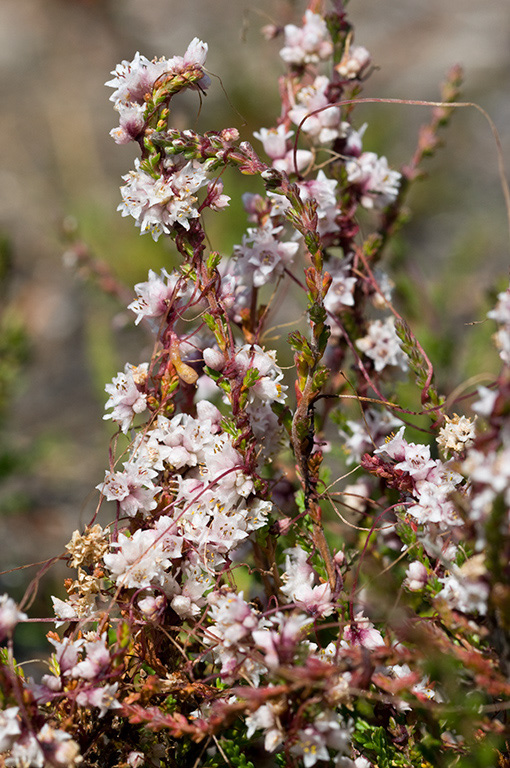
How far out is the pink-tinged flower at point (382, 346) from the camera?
1.57 meters

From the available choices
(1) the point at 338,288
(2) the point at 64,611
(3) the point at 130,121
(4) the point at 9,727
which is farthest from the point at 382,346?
(4) the point at 9,727

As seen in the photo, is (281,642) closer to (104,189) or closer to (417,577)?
(417,577)

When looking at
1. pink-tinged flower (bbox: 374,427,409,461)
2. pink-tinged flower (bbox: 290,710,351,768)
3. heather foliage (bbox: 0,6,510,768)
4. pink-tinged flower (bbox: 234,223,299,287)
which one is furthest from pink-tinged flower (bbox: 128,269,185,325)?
pink-tinged flower (bbox: 290,710,351,768)

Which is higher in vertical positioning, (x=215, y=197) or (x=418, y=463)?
(x=215, y=197)

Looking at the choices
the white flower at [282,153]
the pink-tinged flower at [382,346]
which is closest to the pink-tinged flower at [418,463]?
the pink-tinged flower at [382,346]

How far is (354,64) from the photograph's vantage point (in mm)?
1553

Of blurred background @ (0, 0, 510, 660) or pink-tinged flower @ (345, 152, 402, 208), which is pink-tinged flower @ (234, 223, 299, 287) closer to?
pink-tinged flower @ (345, 152, 402, 208)

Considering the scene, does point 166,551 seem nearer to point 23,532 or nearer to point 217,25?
point 23,532

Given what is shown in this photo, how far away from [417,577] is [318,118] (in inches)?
34.4

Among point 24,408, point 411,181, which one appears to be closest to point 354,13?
point 24,408

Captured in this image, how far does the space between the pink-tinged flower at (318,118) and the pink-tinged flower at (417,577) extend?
801mm

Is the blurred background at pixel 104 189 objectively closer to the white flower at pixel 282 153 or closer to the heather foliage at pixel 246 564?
the white flower at pixel 282 153

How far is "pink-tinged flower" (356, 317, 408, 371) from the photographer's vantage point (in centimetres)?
157

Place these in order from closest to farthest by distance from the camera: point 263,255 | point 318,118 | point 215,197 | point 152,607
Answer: point 152,607, point 215,197, point 263,255, point 318,118
